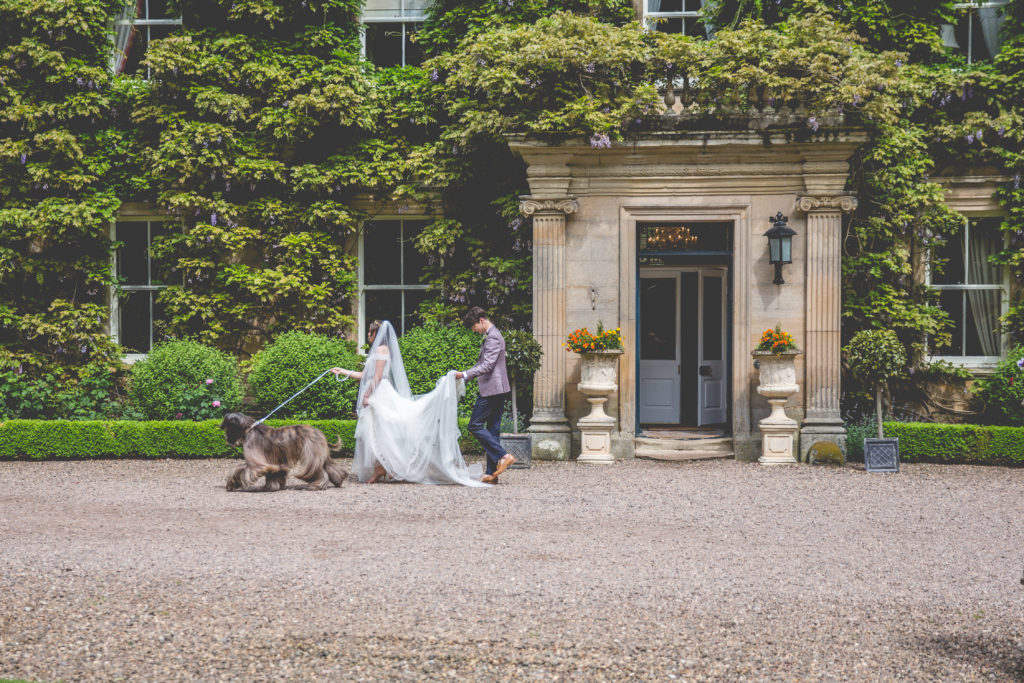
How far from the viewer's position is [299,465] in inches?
367

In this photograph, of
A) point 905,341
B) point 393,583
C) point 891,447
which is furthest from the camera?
point 905,341

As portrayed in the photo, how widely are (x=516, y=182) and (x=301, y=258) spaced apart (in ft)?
10.7

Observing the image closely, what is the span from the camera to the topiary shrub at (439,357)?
1198cm

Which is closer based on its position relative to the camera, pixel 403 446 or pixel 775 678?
pixel 775 678

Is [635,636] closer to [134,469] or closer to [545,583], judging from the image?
[545,583]

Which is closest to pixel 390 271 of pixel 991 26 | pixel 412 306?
pixel 412 306

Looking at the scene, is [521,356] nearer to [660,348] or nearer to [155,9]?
[660,348]

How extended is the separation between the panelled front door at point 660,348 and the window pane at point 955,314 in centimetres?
367

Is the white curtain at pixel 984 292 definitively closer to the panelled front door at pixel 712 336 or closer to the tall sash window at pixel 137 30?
the panelled front door at pixel 712 336

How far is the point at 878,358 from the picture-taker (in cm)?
1158

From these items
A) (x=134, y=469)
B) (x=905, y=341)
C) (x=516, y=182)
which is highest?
(x=516, y=182)

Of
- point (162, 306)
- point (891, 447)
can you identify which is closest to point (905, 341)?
point (891, 447)

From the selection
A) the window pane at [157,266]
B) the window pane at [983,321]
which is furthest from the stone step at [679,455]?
the window pane at [157,266]

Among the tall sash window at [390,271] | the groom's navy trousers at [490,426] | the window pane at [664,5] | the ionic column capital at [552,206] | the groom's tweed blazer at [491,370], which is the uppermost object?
the window pane at [664,5]
